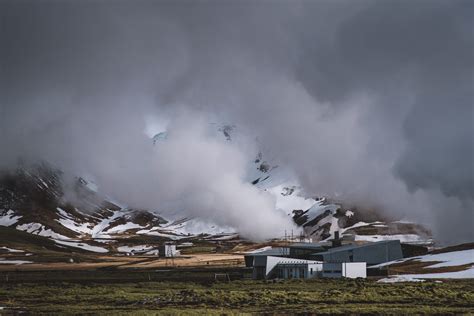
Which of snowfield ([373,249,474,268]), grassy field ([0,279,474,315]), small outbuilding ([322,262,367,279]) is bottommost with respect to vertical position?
grassy field ([0,279,474,315])

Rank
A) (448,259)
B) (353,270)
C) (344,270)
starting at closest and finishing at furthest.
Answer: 1. (344,270)
2. (353,270)
3. (448,259)

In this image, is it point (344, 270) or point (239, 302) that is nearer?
point (239, 302)

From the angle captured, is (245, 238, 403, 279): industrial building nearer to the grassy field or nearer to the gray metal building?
the gray metal building

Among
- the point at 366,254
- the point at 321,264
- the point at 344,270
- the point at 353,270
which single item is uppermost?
the point at 366,254

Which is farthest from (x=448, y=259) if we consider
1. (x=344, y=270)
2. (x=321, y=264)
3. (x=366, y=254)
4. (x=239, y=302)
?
(x=239, y=302)

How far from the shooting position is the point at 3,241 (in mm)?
191250

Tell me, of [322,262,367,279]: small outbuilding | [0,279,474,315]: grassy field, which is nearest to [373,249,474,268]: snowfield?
[322,262,367,279]: small outbuilding

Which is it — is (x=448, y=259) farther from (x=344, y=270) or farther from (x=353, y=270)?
(x=344, y=270)

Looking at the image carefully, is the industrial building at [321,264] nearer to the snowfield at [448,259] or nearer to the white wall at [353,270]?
the white wall at [353,270]

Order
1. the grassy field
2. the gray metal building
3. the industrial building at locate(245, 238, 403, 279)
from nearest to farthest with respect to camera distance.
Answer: the grassy field < the industrial building at locate(245, 238, 403, 279) < the gray metal building

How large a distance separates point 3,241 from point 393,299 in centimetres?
17213

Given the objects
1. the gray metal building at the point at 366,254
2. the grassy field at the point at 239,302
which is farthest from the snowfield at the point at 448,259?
the grassy field at the point at 239,302

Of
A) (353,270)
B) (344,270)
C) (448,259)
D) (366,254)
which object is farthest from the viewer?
(366,254)

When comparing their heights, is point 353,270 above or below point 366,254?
below
